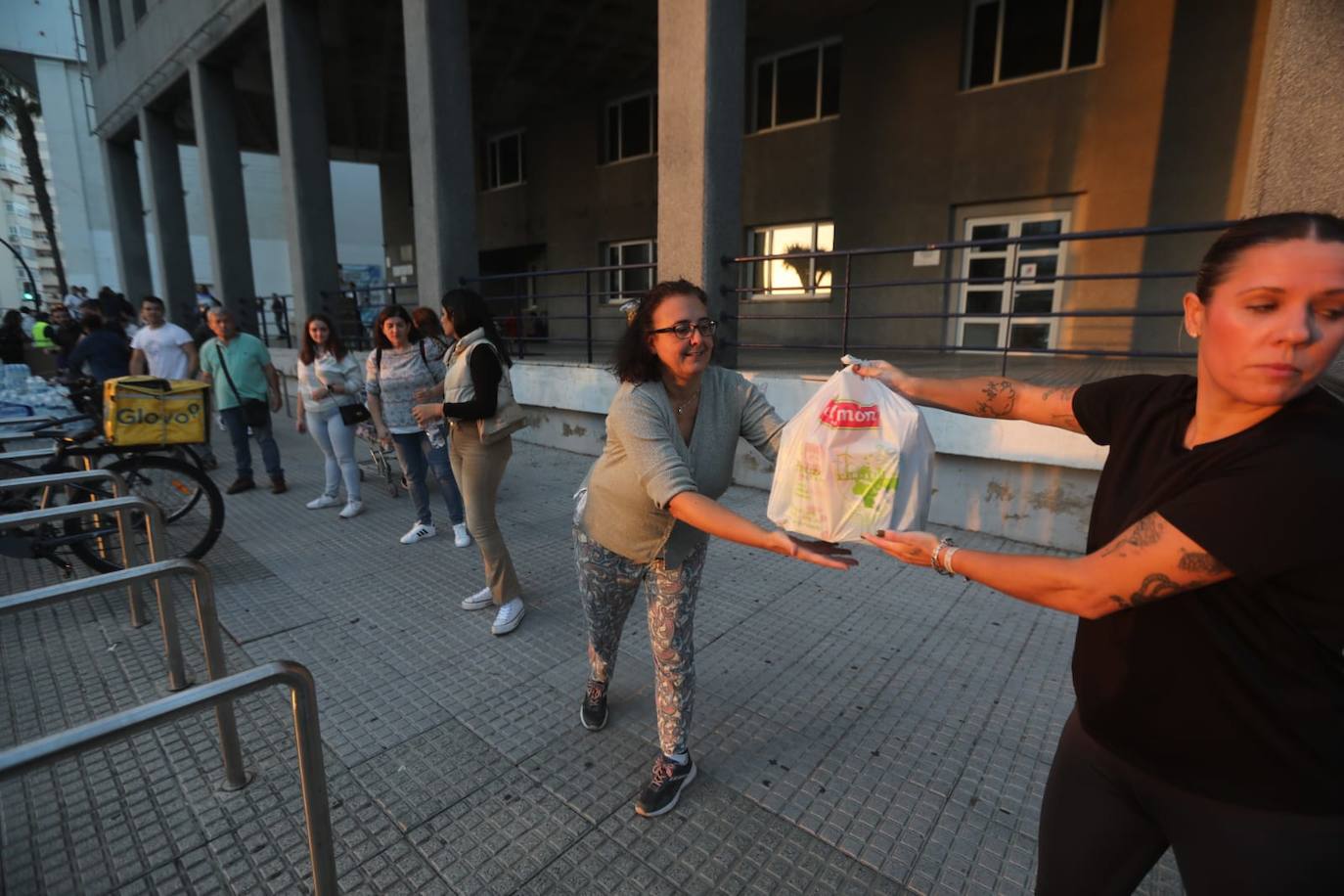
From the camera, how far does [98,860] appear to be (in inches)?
92.1

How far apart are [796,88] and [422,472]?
10319mm

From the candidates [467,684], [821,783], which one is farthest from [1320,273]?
[467,684]

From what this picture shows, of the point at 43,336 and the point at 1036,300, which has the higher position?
the point at 1036,300

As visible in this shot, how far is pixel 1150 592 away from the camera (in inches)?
46.6

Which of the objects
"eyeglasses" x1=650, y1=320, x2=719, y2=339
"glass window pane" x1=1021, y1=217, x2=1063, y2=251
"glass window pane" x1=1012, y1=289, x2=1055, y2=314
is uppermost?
"glass window pane" x1=1021, y1=217, x2=1063, y2=251

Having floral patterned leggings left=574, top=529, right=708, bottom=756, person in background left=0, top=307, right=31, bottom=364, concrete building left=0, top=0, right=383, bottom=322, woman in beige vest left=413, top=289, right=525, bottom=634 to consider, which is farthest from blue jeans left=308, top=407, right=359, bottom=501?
concrete building left=0, top=0, right=383, bottom=322

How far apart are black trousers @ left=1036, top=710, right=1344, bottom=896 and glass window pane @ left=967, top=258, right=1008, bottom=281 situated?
1054cm

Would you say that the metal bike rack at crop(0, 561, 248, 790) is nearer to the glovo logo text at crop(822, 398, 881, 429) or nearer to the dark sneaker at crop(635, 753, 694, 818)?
the dark sneaker at crop(635, 753, 694, 818)

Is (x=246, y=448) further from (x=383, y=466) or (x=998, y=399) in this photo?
(x=998, y=399)

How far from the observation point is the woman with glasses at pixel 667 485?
2148mm

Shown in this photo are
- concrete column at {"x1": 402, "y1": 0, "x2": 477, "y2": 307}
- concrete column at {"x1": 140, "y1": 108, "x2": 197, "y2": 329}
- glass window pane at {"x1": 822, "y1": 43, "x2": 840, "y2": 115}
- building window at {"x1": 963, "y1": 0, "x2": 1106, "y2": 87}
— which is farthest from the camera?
concrete column at {"x1": 140, "y1": 108, "x2": 197, "y2": 329}

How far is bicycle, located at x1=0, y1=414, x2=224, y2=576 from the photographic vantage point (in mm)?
4430

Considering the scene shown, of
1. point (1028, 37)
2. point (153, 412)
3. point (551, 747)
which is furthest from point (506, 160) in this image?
point (551, 747)

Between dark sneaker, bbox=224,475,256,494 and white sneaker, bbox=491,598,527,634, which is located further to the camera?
dark sneaker, bbox=224,475,256,494
